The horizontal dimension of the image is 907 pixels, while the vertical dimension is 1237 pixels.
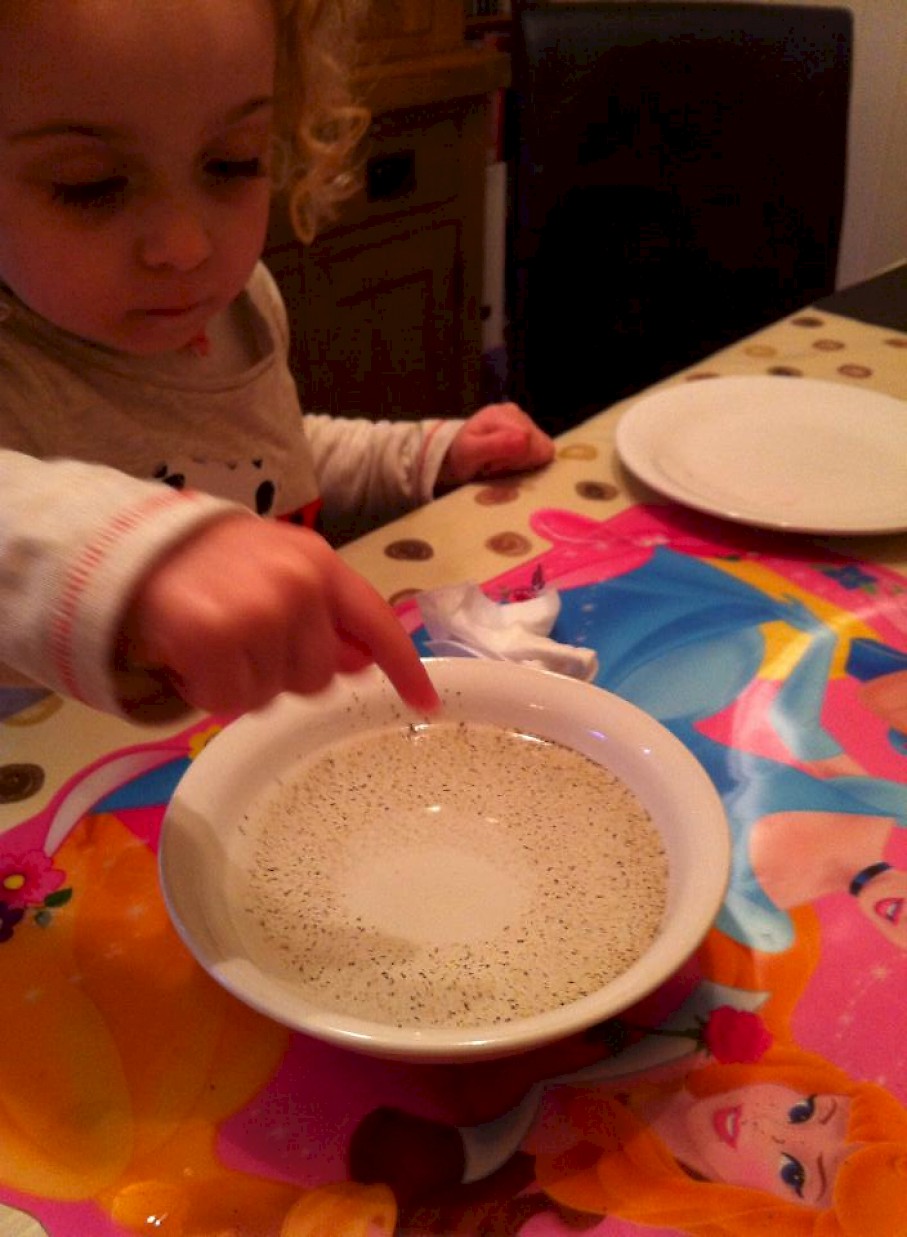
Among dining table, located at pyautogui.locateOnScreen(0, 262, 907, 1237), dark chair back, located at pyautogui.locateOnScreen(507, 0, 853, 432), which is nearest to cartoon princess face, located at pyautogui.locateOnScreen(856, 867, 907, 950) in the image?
dining table, located at pyautogui.locateOnScreen(0, 262, 907, 1237)

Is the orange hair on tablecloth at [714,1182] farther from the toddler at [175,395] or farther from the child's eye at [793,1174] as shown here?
the toddler at [175,395]

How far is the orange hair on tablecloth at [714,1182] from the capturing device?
0.36 m

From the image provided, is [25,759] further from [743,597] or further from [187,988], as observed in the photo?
[743,597]

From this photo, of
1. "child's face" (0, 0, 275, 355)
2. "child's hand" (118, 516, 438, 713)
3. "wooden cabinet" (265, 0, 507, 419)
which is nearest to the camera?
"child's hand" (118, 516, 438, 713)

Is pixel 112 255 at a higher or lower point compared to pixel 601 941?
higher

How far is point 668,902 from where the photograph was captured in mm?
424

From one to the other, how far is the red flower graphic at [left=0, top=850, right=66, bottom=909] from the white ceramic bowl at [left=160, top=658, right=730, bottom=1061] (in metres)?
0.09

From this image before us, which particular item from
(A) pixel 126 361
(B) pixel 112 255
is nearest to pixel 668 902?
(B) pixel 112 255

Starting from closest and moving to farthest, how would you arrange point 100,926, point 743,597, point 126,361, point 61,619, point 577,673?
point 61,619, point 100,926, point 577,673, point 743,597, point 126,361

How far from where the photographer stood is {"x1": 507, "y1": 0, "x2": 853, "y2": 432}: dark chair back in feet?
4.42

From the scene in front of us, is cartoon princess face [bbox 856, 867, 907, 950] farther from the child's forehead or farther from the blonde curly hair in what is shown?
the blonde curly hair

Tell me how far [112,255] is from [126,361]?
18cm

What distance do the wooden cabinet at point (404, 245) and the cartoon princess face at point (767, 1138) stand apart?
1.66 m

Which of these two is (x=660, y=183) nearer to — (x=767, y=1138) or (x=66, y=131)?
(x=66, y=131)
